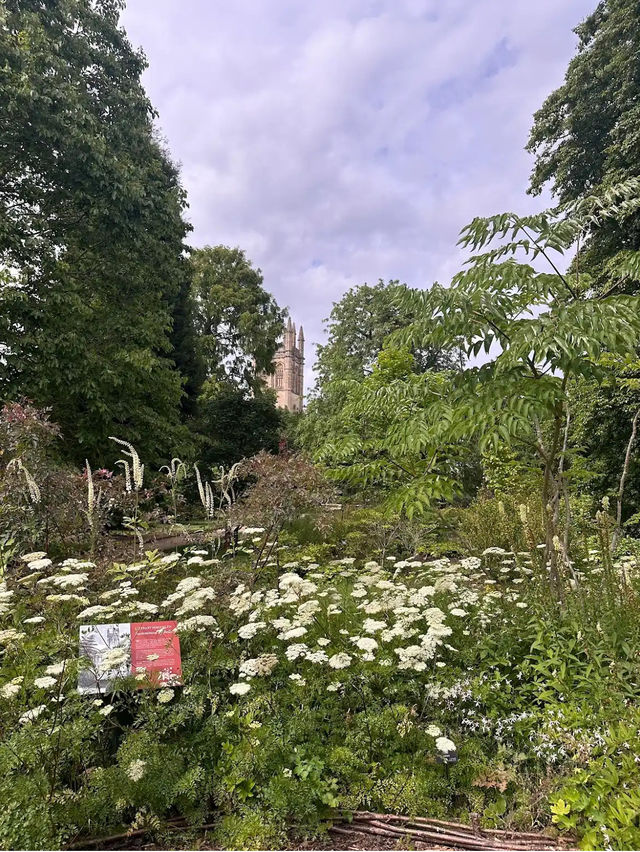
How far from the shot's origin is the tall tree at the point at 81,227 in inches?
Answer: 306

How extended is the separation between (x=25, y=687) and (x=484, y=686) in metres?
2.16

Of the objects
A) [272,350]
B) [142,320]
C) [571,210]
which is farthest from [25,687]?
[272,350]

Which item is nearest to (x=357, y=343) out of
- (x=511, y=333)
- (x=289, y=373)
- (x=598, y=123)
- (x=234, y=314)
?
(x=234, y=314)

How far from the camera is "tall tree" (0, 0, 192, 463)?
7770 millimetres

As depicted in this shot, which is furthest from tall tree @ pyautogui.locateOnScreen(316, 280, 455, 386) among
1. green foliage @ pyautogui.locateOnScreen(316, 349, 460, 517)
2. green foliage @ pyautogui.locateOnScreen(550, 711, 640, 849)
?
green foliage @ pyautogui.locateOnScreen(550, 711, 640, 849)

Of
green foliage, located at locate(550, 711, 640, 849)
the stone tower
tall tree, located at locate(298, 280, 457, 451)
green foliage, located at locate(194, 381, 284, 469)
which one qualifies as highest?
the stone tower

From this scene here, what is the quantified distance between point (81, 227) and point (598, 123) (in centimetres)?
1117

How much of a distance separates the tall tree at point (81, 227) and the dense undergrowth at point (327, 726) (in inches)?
269

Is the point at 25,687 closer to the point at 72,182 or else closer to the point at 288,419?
the point at 72,182

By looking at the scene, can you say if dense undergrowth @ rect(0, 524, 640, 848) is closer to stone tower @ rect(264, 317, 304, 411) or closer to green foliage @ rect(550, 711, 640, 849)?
green foliage @ rect(550, 711, 640, 849)

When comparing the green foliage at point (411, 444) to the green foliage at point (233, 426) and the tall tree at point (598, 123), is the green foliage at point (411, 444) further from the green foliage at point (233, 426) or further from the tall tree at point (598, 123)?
the green foliage at point (233, 426)

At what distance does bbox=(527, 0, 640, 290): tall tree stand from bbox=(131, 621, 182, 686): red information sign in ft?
29.6

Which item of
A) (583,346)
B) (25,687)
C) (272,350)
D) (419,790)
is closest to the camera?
(419,790)

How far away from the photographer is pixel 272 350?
71.6 ft
